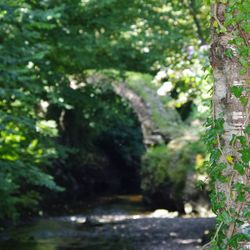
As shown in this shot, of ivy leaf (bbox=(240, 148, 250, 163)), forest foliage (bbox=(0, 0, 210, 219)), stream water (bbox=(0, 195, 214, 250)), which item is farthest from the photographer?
stream water (bbox=(0, 195, 214, 250))

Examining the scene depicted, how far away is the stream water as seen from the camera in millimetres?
9633

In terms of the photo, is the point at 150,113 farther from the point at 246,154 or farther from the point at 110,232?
the point at 246,154

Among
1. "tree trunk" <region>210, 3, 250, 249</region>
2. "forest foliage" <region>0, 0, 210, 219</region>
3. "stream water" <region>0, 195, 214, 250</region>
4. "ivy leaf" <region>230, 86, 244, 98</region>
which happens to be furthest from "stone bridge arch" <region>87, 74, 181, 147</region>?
"ivy leaf" <region>230, 86, 244, 98</region>

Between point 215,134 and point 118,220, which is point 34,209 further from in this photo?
point 215,134

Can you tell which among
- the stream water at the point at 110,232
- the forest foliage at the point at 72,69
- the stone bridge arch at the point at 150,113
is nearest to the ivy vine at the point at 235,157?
the forest foliage at the point at 72,69

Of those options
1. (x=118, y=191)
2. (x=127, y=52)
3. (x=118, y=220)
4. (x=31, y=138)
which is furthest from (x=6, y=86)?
(x=118, y=191)

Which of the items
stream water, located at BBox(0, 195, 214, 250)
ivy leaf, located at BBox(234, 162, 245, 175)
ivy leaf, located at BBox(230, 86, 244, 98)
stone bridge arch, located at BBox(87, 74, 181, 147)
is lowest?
stream water, located at BBox(0, 195, 214, 250)

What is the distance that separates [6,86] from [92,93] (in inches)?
215

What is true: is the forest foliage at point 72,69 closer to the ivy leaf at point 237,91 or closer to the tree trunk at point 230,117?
the tree trunk at point 230,117

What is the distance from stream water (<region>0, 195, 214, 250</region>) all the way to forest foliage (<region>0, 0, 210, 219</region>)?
0.52 metres

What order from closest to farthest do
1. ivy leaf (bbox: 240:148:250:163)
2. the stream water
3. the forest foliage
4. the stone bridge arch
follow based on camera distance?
1. ivy leaf (bbox: 240:148:250:163)
2. the forest foliage
3. the stream water
4. the stone bridge arch

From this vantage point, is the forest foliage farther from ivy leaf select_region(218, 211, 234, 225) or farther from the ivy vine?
ivy leaf select_region(218, 211, 234, 225)

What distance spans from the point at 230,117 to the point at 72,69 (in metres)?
9.88

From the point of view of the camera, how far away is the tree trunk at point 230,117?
360cm
